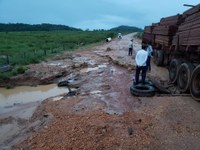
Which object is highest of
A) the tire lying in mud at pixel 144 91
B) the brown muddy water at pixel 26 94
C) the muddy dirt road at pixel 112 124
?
the tire lying in mud at pixel 144 91

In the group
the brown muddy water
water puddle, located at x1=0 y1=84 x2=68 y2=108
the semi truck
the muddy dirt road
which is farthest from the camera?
water puddle, located at x1=0 y1=84 x2=68 y2=108

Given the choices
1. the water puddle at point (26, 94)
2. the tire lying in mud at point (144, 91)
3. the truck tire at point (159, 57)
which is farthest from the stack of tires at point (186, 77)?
the water puddle at point (26, 94)

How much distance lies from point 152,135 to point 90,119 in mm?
1924

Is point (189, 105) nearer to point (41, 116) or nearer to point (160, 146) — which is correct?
point (160, 146)

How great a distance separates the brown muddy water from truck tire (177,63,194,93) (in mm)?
6197

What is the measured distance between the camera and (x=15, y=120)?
9.46m

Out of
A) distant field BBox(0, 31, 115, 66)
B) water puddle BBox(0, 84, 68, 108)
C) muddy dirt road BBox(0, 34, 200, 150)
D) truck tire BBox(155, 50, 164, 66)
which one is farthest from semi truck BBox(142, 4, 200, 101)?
distant field BBox(0, 31, 115, 66)

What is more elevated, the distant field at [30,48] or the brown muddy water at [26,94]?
the distant field at [30,48]

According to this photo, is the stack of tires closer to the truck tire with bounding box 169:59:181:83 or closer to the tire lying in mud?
the truck tire with bounding box 169:59:181:83

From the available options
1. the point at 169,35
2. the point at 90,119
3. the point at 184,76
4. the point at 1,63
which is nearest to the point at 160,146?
the point at 90,119

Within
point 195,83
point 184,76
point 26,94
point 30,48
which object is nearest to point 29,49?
point 30,48

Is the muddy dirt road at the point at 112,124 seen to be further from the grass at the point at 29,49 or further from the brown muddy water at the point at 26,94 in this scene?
the grass at the point at 29,49

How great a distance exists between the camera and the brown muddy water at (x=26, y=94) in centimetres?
1303

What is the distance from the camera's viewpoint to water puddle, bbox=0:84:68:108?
13188 millimetres
